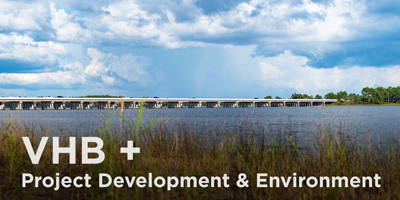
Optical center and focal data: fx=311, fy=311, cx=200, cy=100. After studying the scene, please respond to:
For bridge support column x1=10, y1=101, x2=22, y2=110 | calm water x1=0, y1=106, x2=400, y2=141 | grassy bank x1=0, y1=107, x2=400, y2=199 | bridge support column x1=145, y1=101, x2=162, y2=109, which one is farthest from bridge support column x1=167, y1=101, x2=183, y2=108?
grassy bank x1=0, y1=107, x2=400, y2=199

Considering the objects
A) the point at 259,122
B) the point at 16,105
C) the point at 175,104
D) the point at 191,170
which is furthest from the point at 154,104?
the point at 191,170

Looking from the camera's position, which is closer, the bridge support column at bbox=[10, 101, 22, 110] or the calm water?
the calm water

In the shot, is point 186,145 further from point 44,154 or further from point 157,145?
point 44,154

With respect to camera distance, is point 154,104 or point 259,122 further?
point 154,104

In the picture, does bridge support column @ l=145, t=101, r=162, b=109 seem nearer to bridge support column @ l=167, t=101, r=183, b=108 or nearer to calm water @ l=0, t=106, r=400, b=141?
bridge support column @ l=167, t=101, r=183, b=108


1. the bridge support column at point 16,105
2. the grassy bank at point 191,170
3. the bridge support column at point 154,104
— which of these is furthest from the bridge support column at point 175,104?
the grassy bank at point 191,170

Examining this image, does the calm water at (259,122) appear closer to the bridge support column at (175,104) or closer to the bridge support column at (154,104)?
the bridge support column at (154,104)

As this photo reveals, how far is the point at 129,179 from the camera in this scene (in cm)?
643

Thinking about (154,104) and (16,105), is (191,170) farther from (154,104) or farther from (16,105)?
(154,104)

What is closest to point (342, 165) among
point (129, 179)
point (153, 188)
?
point (153, 188)

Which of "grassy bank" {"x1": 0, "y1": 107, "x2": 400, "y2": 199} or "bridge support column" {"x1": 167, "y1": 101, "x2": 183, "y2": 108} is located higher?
"bridge support column" {"x1": 167, "y1": 101, "x2": 183, "y2": 108}

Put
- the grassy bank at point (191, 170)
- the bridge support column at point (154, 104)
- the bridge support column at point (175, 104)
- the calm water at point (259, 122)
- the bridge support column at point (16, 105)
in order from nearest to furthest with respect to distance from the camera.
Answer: the grassy bank at point (191, 170) < the calm water at point (259, 122) < the bridge support column at point (16, 105) < the bridge support column at point (154, 104) < the bridge support column at point (175, 104)

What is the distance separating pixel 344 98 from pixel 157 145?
682 ft

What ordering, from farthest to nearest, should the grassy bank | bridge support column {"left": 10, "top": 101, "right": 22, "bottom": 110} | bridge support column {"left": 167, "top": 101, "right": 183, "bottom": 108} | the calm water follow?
bridge support column {"left": 167, "top": 101, "right": 183, "bottom": 108} → bridge support column {"left": 10, "top": 101, "right": 22, "bottom": 110} → the calm water → the grassy bank
